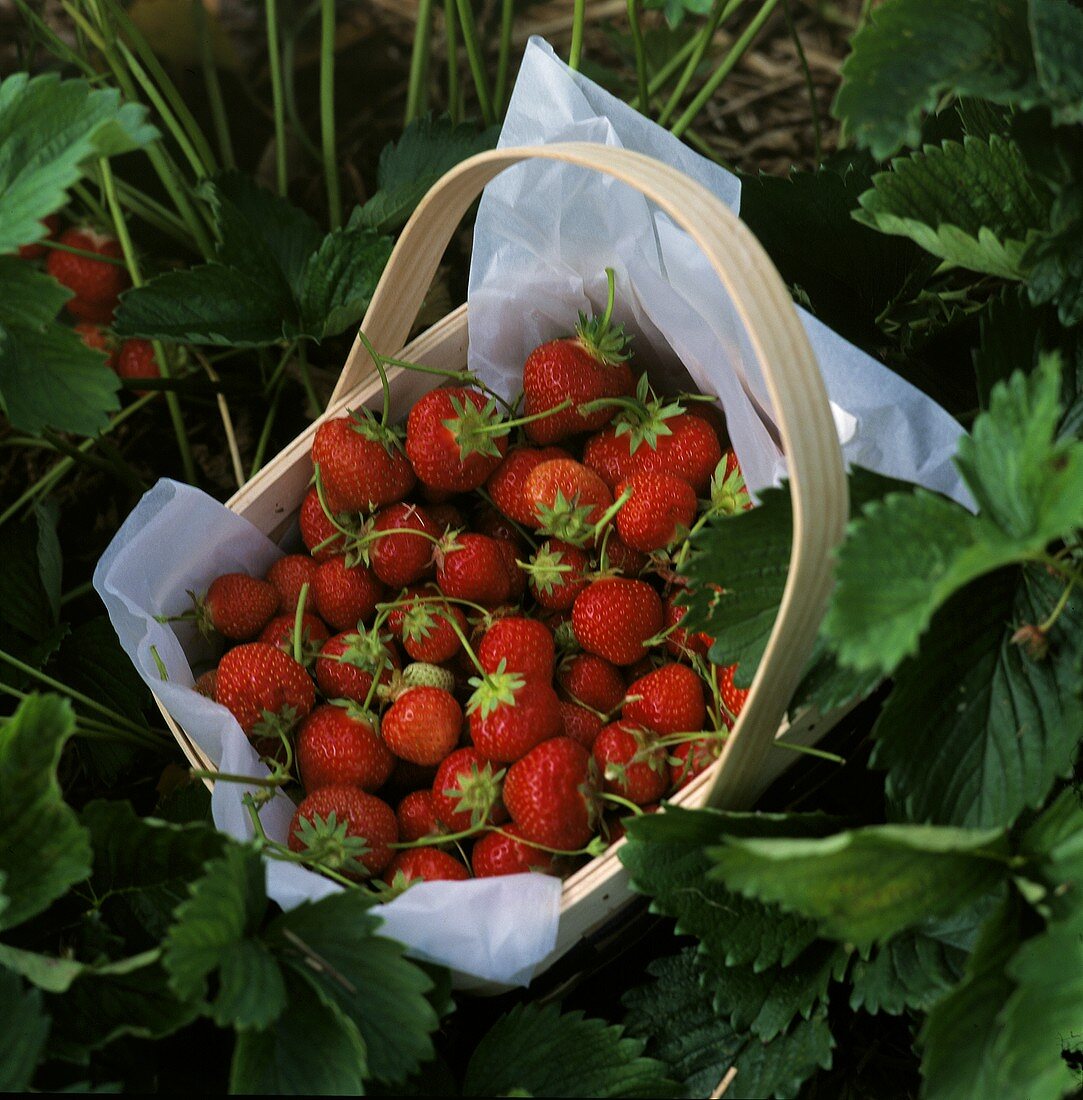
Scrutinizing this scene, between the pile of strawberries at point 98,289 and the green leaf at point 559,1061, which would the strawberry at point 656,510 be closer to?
the green leaf at point 559,1061

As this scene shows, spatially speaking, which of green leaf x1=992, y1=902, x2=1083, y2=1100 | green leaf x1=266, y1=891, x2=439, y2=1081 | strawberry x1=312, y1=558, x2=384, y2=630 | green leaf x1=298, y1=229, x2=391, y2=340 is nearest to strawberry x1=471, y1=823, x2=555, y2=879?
green leaf x1=266, y1=891, x2=439, y2=1081

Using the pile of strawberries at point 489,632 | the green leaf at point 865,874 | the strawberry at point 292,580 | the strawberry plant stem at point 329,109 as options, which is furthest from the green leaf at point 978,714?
the strawberry plant stem at point 329,109

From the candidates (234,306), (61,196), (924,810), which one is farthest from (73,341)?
(924,810)

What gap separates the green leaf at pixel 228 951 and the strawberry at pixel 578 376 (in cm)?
44

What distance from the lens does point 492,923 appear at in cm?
76

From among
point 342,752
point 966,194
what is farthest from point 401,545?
point 966,194

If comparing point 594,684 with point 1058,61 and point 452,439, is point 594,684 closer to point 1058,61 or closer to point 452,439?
point 452,439

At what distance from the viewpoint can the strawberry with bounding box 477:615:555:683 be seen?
2.84 ft

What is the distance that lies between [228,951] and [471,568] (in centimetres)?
35

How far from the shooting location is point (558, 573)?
91cm

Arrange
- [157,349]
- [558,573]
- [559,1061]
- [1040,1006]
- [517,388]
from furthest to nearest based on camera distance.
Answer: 1. [157,349]
2. [517,388]
3. [558,573]
4. [559,1061]
5. [1040,1006]

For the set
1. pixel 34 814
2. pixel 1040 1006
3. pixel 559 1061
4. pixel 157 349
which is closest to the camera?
pixel 1040 1006

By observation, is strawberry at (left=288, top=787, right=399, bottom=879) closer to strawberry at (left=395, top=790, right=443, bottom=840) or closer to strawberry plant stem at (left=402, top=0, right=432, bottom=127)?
strawberry at (left=395, top=790, right=443, bottom=840)

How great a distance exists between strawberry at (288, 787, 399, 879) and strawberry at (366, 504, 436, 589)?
184 millimetres
